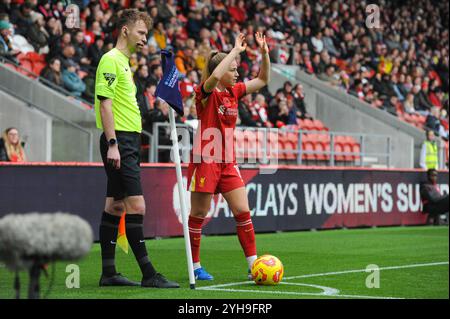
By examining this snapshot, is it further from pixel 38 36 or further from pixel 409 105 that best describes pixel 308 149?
pixel 409 105

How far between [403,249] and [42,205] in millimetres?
5190

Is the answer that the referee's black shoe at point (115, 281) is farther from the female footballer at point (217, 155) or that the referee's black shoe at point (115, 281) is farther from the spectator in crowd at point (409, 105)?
the spectator in crowd at point (409, 105)

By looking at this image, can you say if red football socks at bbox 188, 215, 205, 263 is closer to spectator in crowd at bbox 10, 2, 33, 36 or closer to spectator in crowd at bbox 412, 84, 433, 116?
spectator in crowd at bbox 10, 2, 33, 36

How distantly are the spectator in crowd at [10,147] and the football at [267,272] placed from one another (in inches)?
267

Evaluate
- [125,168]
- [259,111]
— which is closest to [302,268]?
[125,168]

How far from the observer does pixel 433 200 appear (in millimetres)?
21156

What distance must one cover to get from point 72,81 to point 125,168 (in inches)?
398

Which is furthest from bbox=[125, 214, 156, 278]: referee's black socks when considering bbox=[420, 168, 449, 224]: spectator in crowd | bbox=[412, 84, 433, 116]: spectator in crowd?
bbox=[412, 84, 433, 116]: spectator in crowd

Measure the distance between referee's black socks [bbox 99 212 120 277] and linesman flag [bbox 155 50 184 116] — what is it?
1229 mm

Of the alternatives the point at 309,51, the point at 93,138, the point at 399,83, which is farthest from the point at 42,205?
the point at 399,83

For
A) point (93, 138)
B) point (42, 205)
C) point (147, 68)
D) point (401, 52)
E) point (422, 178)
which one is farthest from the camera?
point (401, 52)

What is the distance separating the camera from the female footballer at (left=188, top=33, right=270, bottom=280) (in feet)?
30.9
